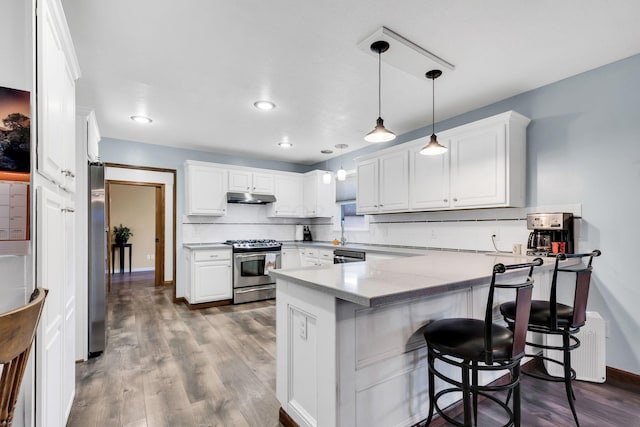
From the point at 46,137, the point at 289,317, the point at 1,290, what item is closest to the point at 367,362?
the point at 289,317

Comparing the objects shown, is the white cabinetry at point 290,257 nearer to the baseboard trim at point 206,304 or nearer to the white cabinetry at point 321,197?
the white cabinetry at point 321,197

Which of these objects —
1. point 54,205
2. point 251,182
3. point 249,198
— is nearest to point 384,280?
point 54,205

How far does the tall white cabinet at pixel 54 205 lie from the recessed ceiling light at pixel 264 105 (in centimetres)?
157

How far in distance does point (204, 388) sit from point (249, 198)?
10.2ft

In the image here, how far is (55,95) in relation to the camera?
137cm

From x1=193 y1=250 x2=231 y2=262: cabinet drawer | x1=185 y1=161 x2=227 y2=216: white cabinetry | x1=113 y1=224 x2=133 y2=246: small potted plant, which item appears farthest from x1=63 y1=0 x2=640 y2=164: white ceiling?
x1=113 y1=224 x2=133 y2=246: small potted plant

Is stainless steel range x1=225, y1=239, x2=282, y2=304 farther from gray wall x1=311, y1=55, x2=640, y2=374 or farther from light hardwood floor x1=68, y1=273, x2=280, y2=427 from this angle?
gray wall x1=311, y1=55, x2=640, y2=374

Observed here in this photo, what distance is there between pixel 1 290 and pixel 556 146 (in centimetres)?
370

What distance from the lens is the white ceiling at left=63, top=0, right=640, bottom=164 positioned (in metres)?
1.80

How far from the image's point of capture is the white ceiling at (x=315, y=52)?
1804 mm

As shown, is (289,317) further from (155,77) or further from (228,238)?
(228,238)

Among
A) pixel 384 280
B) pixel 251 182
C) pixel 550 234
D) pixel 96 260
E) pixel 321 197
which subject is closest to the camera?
pixel 384 280

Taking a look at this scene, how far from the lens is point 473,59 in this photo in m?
2.34

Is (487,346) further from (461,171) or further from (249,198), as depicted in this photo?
(249,198)
